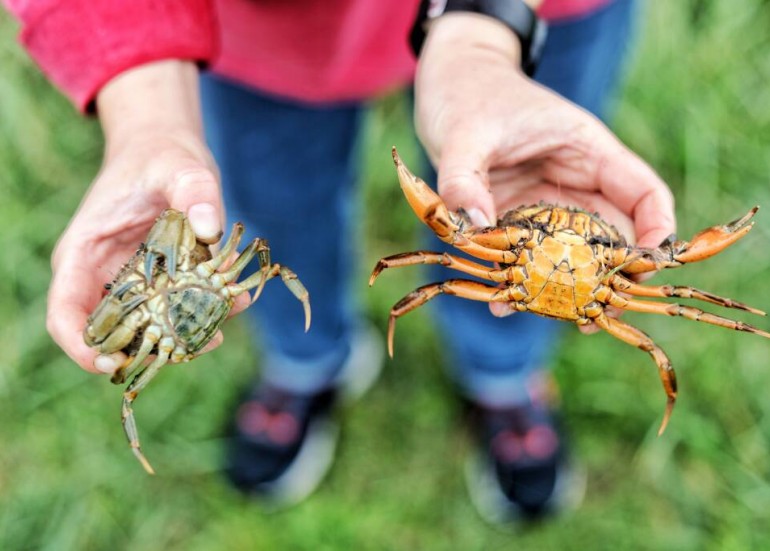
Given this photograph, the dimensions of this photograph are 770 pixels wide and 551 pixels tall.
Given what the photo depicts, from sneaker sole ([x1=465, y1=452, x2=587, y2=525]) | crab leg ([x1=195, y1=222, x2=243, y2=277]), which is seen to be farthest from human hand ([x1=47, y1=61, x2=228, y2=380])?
sneaker sole ([x1=465, y1=452, x2=587, y2=525])

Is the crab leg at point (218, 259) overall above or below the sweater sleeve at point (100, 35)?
below

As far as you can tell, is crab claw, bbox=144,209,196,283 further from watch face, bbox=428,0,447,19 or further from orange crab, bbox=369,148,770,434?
watch face, bbox=428,0,447,19

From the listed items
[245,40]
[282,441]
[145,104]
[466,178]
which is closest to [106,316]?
[145,104]

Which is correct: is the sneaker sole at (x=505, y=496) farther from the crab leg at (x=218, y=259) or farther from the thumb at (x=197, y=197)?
the thumb at (x=197, y=197)

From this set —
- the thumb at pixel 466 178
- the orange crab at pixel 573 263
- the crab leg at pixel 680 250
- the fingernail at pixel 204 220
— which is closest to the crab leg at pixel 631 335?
the orange crab at pixel 573 263

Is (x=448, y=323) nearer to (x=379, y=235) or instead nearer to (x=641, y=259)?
(x=379, y=235)

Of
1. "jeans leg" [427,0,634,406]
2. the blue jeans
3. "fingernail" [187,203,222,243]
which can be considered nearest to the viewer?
"fingernail" [187,203,222,243]

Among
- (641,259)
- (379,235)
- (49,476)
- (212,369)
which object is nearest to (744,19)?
(379,235)
